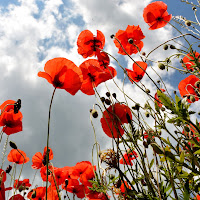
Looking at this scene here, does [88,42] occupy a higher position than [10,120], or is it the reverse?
[88,42]

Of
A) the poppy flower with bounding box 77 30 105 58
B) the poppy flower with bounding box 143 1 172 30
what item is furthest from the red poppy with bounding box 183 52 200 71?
the poppy flower with bounding box 77 30 105 58

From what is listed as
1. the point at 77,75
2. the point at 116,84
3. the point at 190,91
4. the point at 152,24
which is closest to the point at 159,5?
the point at 152,24

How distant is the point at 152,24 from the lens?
2670 millimetres

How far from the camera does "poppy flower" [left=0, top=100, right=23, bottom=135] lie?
6.41 ft

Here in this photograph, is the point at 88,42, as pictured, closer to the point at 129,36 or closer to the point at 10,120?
the point at 129,36

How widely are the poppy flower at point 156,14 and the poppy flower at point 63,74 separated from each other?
62.7 inches

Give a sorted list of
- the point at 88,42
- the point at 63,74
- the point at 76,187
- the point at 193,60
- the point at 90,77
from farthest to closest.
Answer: the point at 76,187 < the point at 88,42 < the point at 90,77 < the point at 193,60 < the point at 63,74

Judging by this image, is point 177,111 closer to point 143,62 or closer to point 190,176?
point 190,176

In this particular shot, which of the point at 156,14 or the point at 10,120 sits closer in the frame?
the point at 10,120

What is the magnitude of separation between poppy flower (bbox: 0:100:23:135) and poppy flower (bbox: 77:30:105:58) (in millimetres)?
969

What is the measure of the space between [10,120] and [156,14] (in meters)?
2.07

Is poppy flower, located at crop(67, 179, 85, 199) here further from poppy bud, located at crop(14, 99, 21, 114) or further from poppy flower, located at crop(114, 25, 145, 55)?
poppy flower, located at crop(114, 25, 145, 55)

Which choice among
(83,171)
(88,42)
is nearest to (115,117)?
(83,171)

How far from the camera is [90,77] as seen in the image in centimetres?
179
